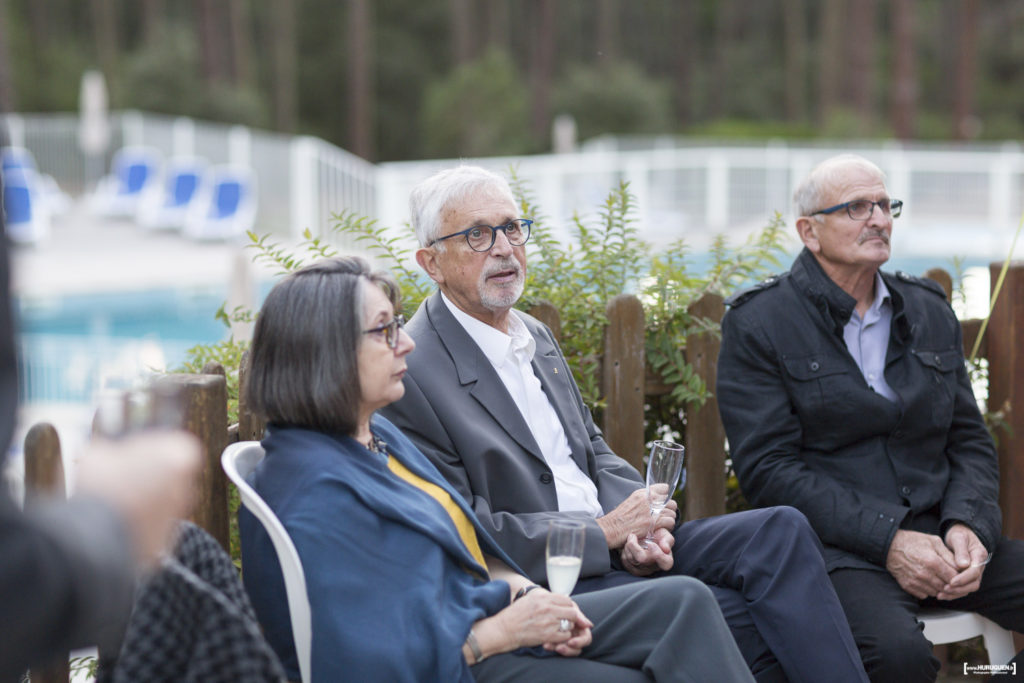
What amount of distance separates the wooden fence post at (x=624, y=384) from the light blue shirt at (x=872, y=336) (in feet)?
2.20

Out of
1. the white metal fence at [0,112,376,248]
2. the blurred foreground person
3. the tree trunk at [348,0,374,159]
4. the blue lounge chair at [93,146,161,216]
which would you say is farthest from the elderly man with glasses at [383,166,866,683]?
the tree trunk at [348,0,374,159]

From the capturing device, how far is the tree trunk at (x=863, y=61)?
2402 cm

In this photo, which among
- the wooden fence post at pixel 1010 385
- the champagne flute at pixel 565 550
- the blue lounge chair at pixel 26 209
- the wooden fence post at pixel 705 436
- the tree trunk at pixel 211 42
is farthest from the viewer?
the tree trunk at pixel 211 42

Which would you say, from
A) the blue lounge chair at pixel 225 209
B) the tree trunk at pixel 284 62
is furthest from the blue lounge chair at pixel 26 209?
the tree trunk at pixel 284 62

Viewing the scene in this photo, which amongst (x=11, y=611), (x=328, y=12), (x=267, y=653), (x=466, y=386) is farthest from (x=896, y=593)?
(x=328, y=12)

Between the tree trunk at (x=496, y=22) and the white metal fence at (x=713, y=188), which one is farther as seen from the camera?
the tree trunk at (x=496, y=22)

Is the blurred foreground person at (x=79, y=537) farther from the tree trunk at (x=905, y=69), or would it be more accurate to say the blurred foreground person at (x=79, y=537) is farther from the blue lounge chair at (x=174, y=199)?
the tree trunk at (x=905, y=69)

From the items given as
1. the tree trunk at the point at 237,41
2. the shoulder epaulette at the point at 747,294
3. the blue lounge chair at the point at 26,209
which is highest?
the tree trunk at the point at 237,41

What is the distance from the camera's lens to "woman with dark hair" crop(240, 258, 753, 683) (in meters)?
2.22

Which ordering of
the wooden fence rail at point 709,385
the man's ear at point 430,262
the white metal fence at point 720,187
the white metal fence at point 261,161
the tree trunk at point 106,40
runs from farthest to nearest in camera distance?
the tree trunk at point 106,40, the white metal fence at point 720,187, the white metal fence at point 261,161, the wooden fence rail at point 709,385, the man's ear at point 430,262

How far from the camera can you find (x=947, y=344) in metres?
3.55

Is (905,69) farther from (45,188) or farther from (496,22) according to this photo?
(496,22)

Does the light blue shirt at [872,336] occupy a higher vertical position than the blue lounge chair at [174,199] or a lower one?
lower

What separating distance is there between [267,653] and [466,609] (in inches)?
25.6
